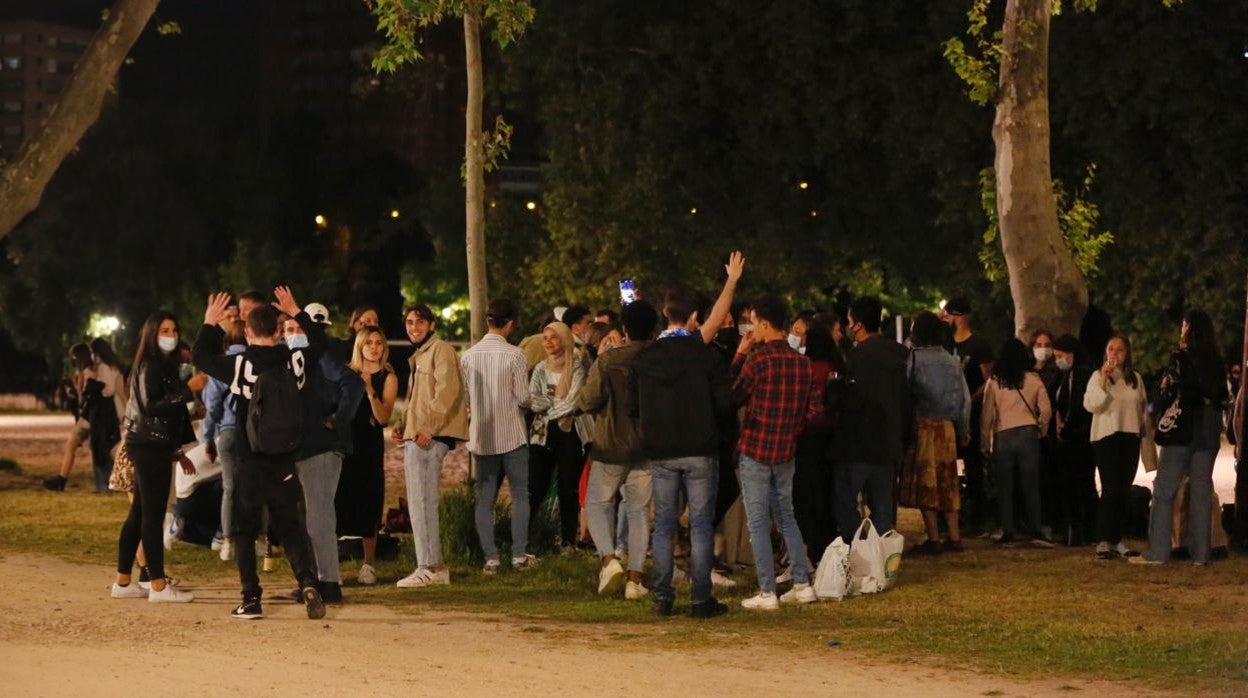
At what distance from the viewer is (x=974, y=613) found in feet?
39.5

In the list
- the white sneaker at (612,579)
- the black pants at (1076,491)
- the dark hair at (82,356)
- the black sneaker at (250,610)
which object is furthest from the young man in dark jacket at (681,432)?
the dark hair at (82,356)

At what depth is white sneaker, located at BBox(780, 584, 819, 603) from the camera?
12.4 meters

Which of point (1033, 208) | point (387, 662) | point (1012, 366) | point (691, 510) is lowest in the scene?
point (387, 662)

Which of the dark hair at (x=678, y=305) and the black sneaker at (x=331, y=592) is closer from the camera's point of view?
the dark hair at (x=678, y=305)

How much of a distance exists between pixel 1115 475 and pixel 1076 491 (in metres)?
1.32

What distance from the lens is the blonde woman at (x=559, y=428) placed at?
14.3 metres

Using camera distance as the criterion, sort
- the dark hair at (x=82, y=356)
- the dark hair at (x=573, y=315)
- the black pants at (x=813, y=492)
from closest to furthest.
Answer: the black pants at (x=813, y=492)
the dark hair at (x=573, y=315)
the dark hair at (x=82, y=356)

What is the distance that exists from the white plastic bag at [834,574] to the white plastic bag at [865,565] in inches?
7.4

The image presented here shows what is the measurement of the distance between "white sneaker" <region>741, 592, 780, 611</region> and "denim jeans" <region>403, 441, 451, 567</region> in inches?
102

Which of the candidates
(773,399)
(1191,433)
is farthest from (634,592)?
(1191,433)

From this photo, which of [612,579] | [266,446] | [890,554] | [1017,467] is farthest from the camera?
[1017,467]

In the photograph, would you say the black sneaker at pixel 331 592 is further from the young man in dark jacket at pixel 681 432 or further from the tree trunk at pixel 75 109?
the tree trunk at pixel 75 109

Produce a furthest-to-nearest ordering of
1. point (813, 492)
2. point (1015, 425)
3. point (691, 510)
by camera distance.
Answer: point (1015, 425) < point (813, 492) < point (691, 510)

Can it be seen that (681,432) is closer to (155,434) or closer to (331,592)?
(331,592)
